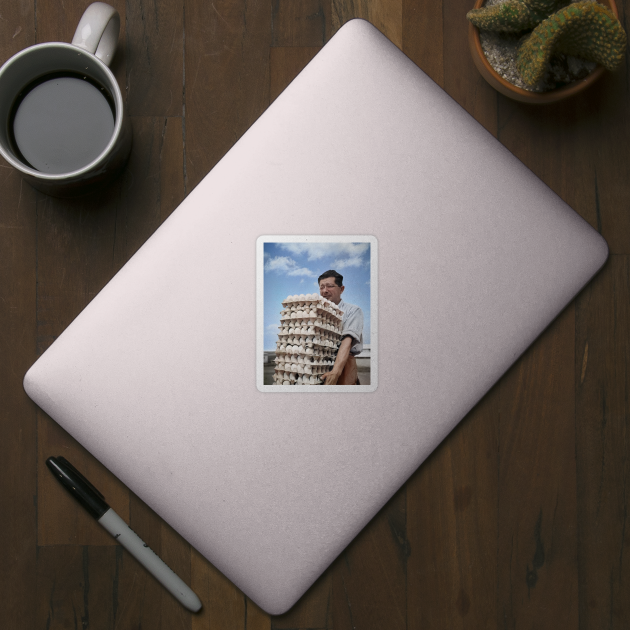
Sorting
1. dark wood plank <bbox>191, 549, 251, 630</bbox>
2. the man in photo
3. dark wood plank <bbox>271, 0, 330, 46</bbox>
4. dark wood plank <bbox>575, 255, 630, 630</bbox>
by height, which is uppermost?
dark wood plank <bbox>271, 0, 330, 46</bbox>

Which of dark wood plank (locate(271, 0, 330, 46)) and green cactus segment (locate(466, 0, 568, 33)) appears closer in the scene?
green cactus segment (locate(466, 0, 568, 33))

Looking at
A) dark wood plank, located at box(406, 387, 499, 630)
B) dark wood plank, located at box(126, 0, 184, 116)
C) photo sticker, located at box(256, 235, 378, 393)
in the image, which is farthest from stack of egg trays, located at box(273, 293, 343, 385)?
dark wood plank, located at box(126, 0, 184, 116)

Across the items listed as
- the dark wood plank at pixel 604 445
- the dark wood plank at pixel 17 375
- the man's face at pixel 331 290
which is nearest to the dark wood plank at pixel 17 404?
the dark wood plank at pixel 17 375

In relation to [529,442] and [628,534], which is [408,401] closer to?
[529,442]

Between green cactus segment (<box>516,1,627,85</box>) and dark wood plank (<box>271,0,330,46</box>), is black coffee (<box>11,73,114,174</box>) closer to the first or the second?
dark wood plank (<box>271,0,330,46</box>)

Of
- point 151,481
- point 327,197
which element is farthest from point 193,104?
point 151,481

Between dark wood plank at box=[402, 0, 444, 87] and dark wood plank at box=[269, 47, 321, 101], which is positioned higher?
dark wood plank at box=[269, 47, 321, 101]

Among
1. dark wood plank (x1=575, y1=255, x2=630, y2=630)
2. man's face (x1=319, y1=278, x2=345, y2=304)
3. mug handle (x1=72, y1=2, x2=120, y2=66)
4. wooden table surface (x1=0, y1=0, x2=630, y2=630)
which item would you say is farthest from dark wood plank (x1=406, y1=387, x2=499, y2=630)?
mug handle (x1=72, y1=2, x2=120, y2=66)
